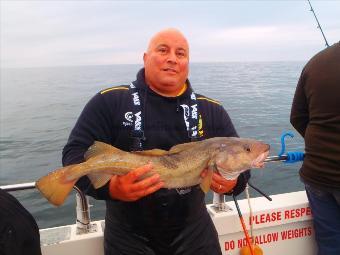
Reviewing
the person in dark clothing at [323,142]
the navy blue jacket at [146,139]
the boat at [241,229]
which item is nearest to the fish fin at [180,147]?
the navy blue jacket at [146,139]

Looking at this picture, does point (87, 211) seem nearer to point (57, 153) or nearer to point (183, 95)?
point (183, 95)

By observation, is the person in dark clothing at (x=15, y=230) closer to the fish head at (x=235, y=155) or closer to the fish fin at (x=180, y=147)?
the fish fin at (x=180, y=147)

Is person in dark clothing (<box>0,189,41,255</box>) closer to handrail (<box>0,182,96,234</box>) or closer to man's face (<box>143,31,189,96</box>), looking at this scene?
handrail (<box>0,182,96,234</box>)

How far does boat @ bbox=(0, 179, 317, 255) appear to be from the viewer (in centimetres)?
365

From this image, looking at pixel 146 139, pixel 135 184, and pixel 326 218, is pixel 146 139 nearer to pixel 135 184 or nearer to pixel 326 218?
pixel 135 184

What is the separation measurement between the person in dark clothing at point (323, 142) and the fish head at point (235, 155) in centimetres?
108

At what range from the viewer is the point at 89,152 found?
262cm

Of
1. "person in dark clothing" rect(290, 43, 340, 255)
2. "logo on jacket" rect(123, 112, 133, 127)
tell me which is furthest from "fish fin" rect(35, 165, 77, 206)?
"person in dark clothing" rect(290, 43, 340, 255)

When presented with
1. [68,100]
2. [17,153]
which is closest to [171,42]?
[17,153]

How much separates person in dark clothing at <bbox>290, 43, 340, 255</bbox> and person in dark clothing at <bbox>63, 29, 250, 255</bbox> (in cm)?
110

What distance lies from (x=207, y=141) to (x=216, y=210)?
1.65 meters

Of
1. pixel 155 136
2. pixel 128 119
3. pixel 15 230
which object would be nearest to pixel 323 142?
pixel 155 136

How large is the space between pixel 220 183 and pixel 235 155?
28cm

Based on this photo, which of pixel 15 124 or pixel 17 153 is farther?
pixel 15 124
